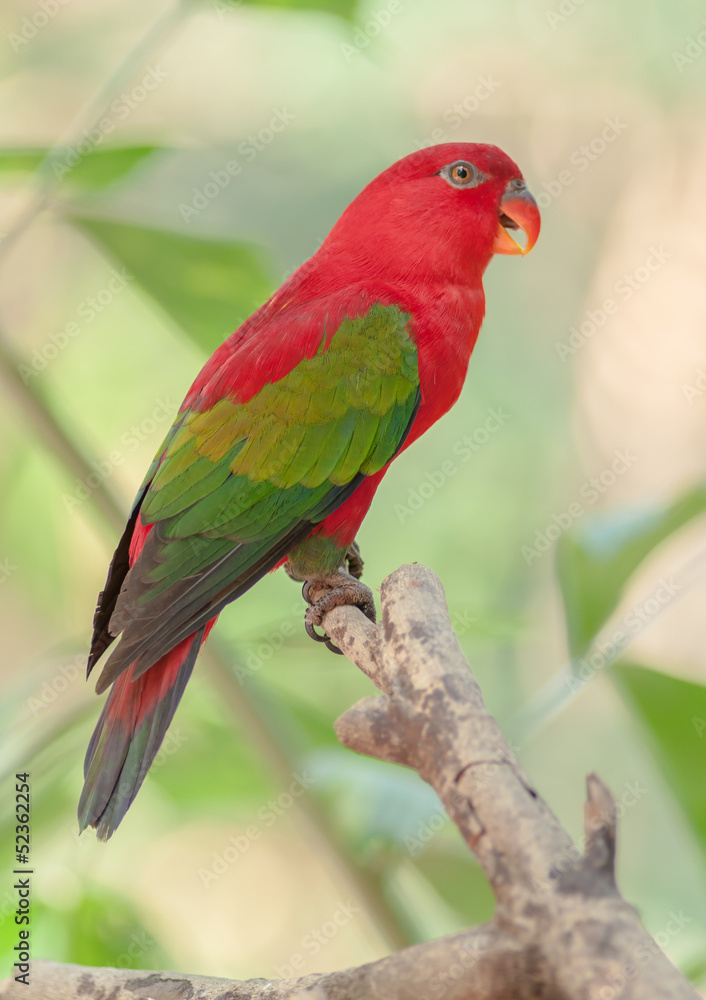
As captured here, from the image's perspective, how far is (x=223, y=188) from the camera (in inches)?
89.7

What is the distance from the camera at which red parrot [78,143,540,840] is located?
136 centimetres

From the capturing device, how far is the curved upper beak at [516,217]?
5.86 feet

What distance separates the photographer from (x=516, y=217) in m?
1.79

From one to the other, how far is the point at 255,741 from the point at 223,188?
4.56 ft
